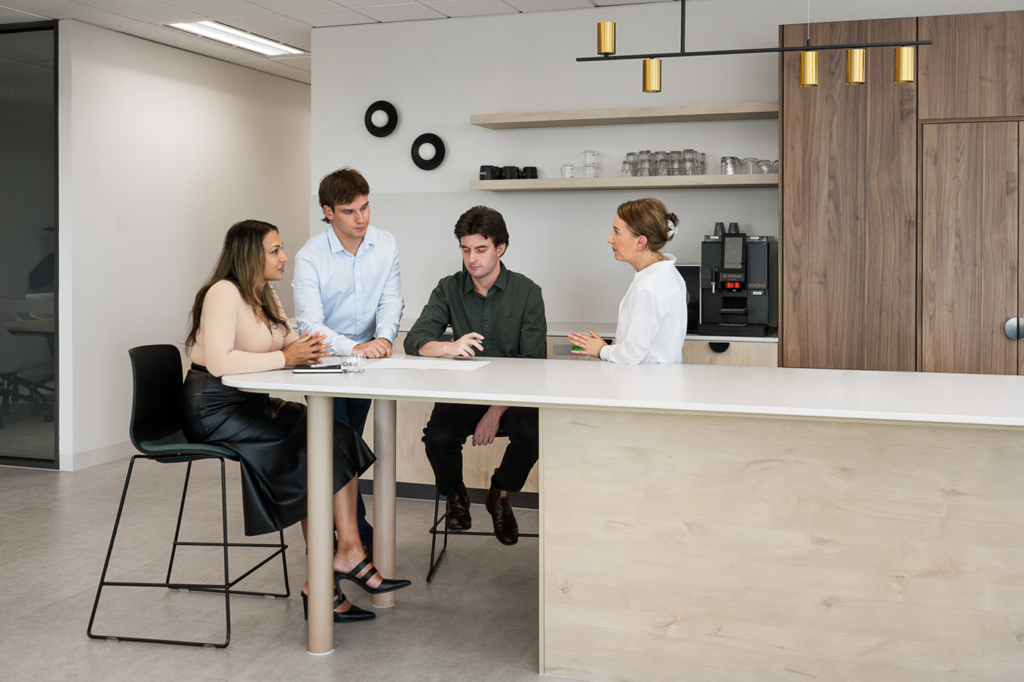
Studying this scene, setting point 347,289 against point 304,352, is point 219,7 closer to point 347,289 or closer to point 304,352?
point 347,289

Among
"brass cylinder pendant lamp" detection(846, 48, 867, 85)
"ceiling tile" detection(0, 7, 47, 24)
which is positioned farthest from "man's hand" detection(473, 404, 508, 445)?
"ceiling tile" detection(0, 7, 47, 24)

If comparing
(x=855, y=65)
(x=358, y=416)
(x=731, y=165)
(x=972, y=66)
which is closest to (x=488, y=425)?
(x=358, y=416)

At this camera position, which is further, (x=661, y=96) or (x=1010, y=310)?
(x=661, y=96)

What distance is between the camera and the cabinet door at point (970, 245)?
3859mm

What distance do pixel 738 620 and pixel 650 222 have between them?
137cm

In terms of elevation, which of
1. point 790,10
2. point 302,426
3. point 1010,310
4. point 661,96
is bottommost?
point 302,426

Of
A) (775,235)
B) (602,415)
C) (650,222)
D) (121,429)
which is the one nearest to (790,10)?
(775,235)

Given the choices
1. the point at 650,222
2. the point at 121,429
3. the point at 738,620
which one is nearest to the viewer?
the point at 738,620

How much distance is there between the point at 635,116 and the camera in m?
4.48

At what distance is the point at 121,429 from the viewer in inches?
214

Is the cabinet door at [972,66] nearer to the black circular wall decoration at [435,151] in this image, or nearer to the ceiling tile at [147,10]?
the black circular wall decoration at [435,151]

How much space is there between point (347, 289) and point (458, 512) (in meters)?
1.01

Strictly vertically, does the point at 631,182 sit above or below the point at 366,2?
below

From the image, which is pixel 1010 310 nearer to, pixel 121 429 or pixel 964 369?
pixel 964 369
